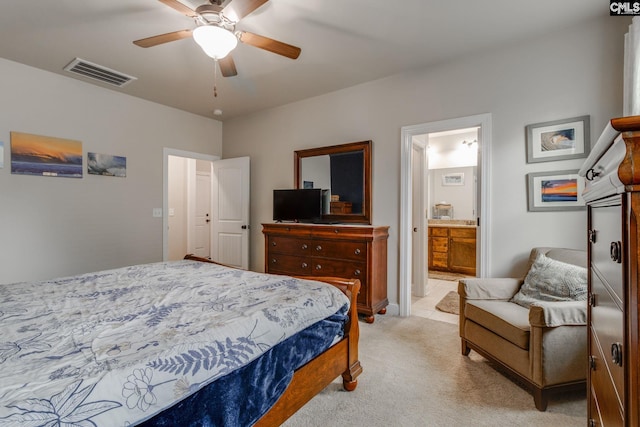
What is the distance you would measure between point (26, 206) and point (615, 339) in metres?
4.52

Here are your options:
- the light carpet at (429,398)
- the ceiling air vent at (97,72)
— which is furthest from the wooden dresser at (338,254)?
the ceiling air vent at (97,72)

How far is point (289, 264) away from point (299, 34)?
245cm

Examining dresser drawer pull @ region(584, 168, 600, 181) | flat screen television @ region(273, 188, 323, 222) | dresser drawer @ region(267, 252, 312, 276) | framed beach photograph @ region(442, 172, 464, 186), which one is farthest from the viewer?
framed beach photograph @ region(442, 172, 464, 186)

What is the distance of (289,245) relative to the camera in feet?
12.2

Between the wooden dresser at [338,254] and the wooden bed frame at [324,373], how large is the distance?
1.21 metres

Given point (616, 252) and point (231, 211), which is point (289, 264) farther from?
point (616, 252)

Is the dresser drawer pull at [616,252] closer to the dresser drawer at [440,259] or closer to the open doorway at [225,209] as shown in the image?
the open doorway at [225,209]

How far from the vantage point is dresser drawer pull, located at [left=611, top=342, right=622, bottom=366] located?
702mm

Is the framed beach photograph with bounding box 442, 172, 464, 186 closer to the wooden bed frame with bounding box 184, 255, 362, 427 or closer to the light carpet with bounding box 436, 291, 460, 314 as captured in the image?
the light carpet with bounding box 436, 291, 460, 314

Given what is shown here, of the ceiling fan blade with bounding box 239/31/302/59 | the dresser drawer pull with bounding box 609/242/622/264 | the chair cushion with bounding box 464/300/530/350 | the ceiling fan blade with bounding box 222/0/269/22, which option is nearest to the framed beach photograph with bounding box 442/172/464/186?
the chair cushion with bounding box 464/300/530/350

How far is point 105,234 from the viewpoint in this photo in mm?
3742

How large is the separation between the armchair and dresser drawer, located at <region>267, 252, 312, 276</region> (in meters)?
1.83

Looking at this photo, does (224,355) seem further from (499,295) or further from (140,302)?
(499,295)

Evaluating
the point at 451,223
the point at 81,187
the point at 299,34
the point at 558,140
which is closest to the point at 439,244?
the point at 451,223
